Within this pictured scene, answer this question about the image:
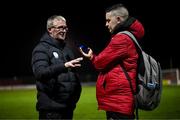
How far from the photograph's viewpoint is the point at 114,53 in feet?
15.0

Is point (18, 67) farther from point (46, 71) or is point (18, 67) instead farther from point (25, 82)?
point (46, 71)

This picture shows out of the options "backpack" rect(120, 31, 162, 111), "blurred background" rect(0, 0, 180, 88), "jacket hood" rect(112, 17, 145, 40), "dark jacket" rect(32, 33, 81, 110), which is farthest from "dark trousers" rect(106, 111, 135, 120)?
"blurred background" rect(0, 0, 180, 88)

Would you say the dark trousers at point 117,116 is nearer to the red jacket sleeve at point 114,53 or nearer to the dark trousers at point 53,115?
the red jacket sleeve at point 114,53

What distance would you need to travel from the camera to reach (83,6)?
58406 millimetres

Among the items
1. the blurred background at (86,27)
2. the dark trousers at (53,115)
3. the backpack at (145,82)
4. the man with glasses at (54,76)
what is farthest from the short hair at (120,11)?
the blurred background at (86,27)

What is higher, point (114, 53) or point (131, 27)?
point (131, 27)

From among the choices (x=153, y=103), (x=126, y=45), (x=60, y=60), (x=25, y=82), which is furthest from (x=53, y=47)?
(x=25, y=82)

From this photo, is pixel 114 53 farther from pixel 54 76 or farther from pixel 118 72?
pixel 54 76

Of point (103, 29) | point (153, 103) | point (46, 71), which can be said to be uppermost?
point (46, 71)

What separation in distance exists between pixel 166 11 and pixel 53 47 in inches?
2114

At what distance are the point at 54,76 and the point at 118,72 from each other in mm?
889

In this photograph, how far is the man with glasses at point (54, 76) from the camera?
16.4ft

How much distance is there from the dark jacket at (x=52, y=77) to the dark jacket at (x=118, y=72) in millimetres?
593

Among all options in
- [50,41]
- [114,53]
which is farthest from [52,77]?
[114,53]
